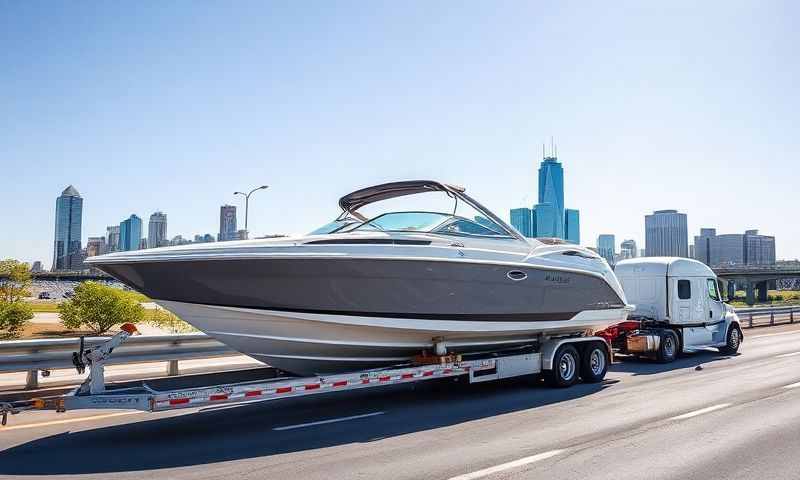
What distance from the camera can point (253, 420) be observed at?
25.5ft

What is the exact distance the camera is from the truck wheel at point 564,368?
10.5 metres

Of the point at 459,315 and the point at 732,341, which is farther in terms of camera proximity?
the point at 732,341

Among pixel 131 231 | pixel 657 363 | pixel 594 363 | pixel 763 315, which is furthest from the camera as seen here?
pixel 131 231

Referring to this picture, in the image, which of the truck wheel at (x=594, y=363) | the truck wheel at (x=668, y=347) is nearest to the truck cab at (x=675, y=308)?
the truck wheel at (x=668, y=347)

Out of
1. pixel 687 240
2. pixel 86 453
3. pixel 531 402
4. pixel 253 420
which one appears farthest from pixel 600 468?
pixel 687 240

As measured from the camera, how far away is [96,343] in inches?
360

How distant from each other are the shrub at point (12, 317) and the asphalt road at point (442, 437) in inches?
613

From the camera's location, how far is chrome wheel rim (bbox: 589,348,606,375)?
11.2 meters

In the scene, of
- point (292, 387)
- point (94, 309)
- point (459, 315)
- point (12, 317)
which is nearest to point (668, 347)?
point (459, 315)

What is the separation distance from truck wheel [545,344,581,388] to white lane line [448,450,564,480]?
174 inches

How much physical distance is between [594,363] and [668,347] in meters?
4.28

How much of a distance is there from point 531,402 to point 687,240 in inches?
8054

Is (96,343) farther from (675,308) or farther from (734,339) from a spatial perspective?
(734,339)

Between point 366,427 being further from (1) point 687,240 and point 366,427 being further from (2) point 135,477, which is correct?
(1) point 687,240
